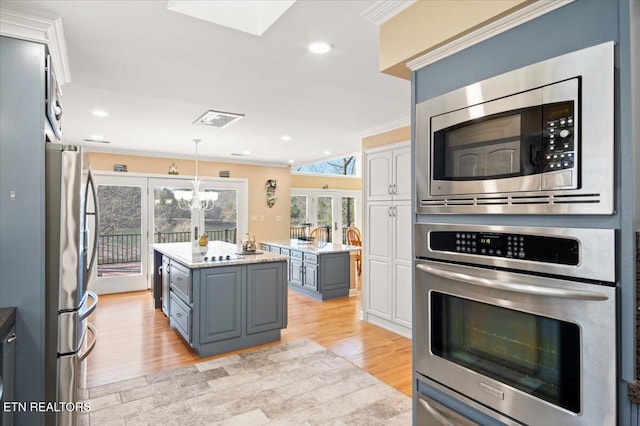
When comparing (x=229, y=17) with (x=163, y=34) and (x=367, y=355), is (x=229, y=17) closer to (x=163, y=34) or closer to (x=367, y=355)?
(x=163, y=34)

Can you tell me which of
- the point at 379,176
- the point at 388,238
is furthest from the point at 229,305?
the point at 379,176

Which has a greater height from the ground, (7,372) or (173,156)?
(173,156)

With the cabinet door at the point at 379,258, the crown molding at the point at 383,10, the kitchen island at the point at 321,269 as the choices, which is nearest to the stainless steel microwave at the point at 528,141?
the crown molding at the point at 383,10

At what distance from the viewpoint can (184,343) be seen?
3863mm

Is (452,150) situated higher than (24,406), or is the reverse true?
(452,150)

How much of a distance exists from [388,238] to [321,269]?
162 centimetres

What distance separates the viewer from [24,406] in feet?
5.98

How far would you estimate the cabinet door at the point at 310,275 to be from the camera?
222 inches

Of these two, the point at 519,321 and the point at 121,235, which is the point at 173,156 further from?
the point at 519,321

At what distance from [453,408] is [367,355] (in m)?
2.30

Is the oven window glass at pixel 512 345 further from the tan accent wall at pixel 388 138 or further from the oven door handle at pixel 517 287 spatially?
the tan accent wall at pixel 388 138

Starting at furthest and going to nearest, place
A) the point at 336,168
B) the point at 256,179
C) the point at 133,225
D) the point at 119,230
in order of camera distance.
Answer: the point at 336,168 < the point at 256,179 < the point at 133,225 < the point at 119,230

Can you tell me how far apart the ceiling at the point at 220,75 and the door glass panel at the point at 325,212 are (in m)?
4.16

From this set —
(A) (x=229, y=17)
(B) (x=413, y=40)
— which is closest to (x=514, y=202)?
(B) (x=413, y=40)
